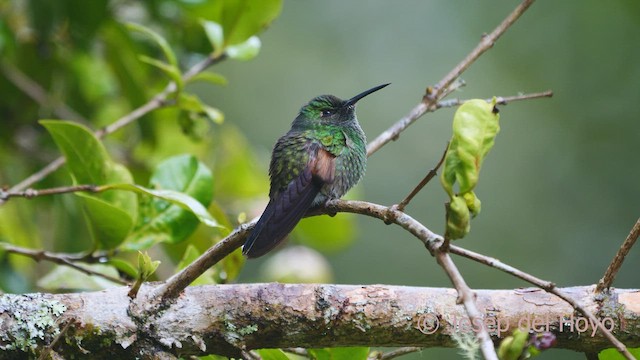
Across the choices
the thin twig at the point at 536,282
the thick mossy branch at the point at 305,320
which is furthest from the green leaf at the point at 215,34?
the thin twig at the point at 536,282

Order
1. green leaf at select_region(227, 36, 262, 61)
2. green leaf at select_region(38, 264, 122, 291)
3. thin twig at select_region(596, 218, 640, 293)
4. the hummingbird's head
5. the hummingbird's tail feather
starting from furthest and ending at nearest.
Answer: the hummingbird's head
green leaf at select_region(227, 36, 262, 61)
green leaf at select_region(38, 264, 122, 291)
the hummingbird's tail feather
thin twig at select_region(596, 218, 640, 293)

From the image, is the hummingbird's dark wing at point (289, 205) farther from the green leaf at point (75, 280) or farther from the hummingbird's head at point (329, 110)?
the green leaf at point (75, 280)

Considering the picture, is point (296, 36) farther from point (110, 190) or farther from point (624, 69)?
point (110, 190)

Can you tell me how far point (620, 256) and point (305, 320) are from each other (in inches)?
32.5

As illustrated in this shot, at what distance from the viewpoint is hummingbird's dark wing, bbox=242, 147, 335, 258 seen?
7.88 feet

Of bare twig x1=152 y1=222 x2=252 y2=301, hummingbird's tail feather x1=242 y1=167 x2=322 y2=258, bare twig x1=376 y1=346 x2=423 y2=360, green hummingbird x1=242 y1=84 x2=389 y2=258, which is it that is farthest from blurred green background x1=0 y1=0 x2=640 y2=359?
bare twig x1=152 y1=222 x2=252 y2=301

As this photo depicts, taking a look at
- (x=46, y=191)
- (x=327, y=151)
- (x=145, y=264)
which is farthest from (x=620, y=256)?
(x=46, y=191)

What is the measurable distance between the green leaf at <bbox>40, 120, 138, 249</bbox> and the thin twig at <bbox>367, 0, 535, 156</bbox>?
903 mm

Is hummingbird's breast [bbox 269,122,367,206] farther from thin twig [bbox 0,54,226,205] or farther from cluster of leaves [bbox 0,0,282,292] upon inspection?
thin twig [bbox 0,54,226,205]

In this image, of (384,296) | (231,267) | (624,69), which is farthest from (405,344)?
(624,69)

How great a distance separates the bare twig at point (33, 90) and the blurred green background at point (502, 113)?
159 inches

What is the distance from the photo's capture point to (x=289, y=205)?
2.77 meters

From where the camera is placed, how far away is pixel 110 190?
2781mm

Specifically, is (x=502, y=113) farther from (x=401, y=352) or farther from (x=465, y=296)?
(x=465, y=296)
